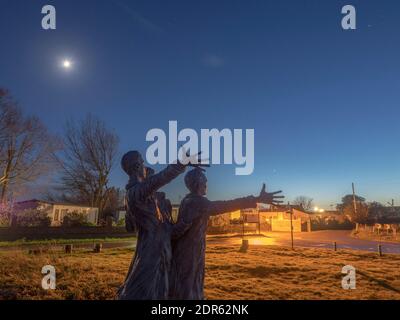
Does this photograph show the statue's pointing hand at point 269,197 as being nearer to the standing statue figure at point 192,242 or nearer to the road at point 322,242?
the standing statue figure at point 192,242

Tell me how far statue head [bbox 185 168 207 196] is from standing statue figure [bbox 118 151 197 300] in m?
0.46

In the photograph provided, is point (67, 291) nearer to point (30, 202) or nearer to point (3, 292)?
point (3, 292)

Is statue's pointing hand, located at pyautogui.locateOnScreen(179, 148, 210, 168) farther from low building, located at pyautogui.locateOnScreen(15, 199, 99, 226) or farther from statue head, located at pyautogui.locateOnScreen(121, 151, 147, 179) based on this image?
low building, located at pyautogui.locateOnScreen(15, 199, 99, 226)

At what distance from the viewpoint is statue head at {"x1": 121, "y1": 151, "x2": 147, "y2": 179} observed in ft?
11.4

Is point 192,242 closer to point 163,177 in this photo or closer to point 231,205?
point 231,205

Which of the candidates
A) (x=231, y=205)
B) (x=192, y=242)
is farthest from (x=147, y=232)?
(x=231, y=205)

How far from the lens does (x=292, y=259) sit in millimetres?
16031

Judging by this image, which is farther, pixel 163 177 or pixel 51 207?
pixel 51 207

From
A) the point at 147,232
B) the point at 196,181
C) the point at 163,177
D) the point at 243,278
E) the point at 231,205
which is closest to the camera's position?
the point at 163,177

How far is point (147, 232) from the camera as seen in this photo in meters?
3.25

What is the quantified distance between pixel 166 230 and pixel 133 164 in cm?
84

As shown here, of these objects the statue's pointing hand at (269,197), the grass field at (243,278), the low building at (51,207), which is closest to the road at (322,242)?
the grass field at (243,278)

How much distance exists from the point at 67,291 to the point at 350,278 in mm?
9527
